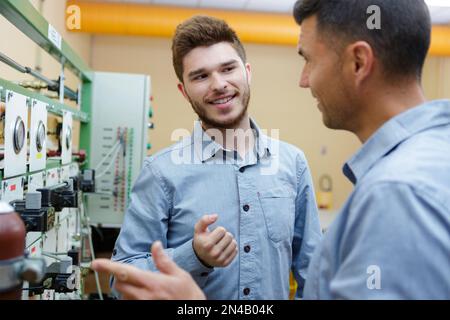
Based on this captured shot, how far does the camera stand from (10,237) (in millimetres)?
595

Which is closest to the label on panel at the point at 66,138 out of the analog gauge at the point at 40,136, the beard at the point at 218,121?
the analog gauge at the point at 40,136

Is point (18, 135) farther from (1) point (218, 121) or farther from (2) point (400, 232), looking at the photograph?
(2) point (400, 232)

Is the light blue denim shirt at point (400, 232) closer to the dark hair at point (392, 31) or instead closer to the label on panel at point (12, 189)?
the dark hair at point (392, 31)

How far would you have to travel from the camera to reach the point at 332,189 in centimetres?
534

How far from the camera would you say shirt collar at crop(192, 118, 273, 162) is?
119 cm

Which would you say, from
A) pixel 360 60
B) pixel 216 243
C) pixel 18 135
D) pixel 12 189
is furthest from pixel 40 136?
pixel 360 60

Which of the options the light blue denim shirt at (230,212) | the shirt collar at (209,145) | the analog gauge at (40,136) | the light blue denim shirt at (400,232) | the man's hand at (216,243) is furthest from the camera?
the analog gauge at (40,136)

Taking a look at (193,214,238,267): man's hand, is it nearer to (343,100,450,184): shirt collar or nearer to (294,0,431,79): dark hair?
(343,100,450,184): shirt collar

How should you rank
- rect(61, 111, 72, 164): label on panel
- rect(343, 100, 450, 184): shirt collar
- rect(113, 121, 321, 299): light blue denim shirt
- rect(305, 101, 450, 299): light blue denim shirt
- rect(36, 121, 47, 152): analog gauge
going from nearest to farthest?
rect(305, 101, 450, 299): light blue denim shirt
rect(343, 100, 450, 184): shirt collar
rect(113, 121, 321, 299): light blue denim shirt
rect(36, 121, 47, 152): analog gauge
rect(61, 111, 72, 164): label on panel

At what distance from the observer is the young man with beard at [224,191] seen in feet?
3.56

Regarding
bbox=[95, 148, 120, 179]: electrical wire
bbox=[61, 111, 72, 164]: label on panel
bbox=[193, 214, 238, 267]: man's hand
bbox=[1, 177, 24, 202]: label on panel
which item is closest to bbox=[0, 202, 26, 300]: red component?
bbox=[193, 214, 238, 267]: man's hand

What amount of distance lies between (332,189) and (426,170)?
4.90 m

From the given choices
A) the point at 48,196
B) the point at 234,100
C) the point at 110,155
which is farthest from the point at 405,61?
the point at 110,155

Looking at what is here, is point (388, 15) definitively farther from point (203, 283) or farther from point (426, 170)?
point (203, 283)
